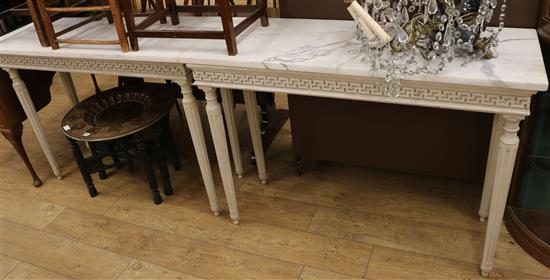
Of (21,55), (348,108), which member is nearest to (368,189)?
(348,108)

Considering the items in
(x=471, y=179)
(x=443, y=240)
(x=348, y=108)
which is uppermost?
(x=348, y=108)

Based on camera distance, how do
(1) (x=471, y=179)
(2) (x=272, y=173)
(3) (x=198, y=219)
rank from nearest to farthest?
(1) (x=471, y=179) < (3) (x=198, y=219) < (2) (x=272, y=173)

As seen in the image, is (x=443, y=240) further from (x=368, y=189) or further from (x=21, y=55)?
(x=21, y=55)

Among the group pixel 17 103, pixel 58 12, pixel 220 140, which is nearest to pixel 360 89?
pixel 220 140

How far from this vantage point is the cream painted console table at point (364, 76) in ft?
3.78

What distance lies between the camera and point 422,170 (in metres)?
1.82

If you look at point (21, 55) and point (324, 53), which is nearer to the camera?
point (324, 53)

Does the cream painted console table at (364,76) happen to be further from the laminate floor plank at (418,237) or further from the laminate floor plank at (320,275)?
the laminate floor plank at (320,275)

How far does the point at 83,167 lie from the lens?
1.99 meters

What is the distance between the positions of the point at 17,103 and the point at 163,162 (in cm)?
71

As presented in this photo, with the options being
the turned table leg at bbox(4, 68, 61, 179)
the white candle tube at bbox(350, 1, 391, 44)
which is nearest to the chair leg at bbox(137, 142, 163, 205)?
the turned table leg at bbox(4, 68, 61, 179)

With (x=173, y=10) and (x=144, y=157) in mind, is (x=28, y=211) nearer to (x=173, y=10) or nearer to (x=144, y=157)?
(x=144, y=157)

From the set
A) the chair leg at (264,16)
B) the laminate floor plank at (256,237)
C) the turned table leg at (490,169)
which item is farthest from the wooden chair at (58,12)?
the turned table leg at (490,169)

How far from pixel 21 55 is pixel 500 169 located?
64.5 inches
